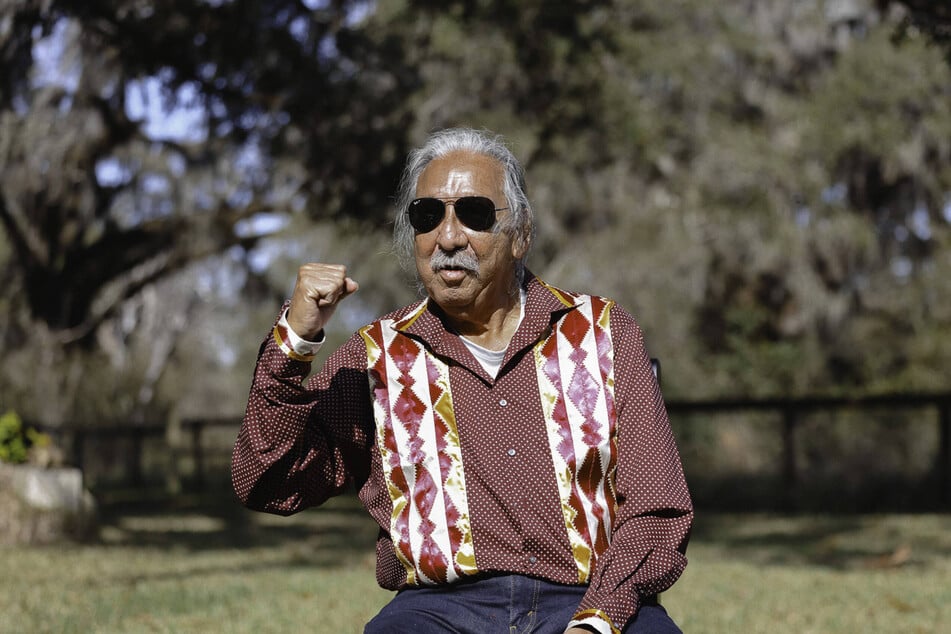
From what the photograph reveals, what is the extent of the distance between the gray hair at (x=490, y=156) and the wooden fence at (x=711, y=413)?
29.8ft

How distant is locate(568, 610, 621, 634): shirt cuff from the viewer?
2488 millimetres

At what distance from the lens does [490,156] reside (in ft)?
9.61

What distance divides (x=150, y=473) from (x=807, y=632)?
1321 centimetres

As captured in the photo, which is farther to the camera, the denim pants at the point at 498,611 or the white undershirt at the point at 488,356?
the white undershirt at the point at 488,356

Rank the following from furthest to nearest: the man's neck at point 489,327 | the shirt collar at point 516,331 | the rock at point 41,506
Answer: the rock at point 41,506 < the man's neck at point 489,327 < the shirt collar at point 516,331

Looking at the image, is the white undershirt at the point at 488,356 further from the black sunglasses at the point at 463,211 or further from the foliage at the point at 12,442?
the foliage at the point at 12,442

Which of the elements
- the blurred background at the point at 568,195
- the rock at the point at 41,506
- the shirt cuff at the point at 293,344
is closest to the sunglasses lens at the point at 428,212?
the shirt cuff at the point at 293,344

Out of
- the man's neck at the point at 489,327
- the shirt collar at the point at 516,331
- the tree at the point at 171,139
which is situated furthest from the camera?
the tree at the point at 171,139

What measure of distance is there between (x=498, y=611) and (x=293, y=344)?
0.74m

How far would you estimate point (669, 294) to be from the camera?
20.9 metres

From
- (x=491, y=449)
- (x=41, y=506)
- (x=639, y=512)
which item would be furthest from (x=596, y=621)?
(x=41, y=506)

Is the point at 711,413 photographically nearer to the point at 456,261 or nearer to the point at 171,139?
the point at 171,139

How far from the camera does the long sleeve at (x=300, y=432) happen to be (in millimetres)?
2617

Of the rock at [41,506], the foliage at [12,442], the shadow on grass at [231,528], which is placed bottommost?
the shadow on grass at [231,528]
